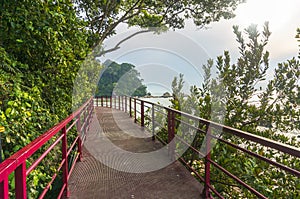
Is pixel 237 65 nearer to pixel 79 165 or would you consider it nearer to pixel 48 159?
pixel 79 165

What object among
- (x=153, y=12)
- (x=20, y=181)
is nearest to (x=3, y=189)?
(x=20, y=181)

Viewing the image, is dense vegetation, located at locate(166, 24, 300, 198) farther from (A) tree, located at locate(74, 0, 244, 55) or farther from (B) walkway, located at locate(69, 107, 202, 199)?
(A) tree, located at locate(74, 0, 244, 55)

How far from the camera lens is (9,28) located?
2.78m

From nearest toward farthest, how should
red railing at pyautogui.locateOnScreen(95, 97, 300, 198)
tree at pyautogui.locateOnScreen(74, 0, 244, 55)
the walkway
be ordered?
red railing at pyautogui.locateOnScreen(95, 97, 300, 198), the walkway, tree at pyautogui.locateOnScreen(74, 0, 244, 55)

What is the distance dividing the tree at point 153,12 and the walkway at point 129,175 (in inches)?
165

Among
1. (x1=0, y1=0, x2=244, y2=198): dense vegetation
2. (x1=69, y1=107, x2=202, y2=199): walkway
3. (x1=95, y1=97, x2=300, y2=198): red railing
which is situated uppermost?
(x1=0, y1=0, x2=244, y2=198): dense vegetation

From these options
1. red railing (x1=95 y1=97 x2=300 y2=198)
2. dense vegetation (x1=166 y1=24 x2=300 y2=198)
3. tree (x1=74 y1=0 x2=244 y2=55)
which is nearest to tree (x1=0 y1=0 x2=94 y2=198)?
red railing (x1=95 y1=97 x2=300 y2=198)

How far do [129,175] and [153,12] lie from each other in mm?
6898

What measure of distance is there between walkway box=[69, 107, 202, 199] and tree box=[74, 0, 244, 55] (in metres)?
4.19

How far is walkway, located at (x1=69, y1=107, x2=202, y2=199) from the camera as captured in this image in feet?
8.40

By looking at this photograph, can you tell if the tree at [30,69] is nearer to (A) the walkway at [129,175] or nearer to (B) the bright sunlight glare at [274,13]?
(A) the walkway at [129,175]

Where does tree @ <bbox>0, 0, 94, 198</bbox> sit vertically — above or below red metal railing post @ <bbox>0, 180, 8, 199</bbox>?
above

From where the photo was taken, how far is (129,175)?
3.07 m

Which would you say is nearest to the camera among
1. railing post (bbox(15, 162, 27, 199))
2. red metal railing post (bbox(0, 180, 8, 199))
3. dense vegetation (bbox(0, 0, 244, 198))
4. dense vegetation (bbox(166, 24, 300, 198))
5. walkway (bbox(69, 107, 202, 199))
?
red metal railing post (bbox(0, 180, 8, 199))
